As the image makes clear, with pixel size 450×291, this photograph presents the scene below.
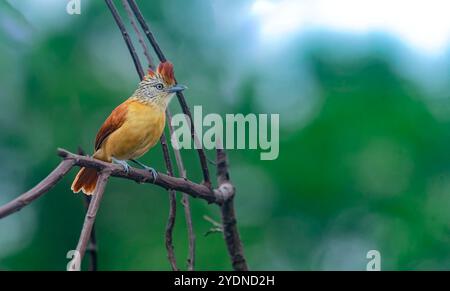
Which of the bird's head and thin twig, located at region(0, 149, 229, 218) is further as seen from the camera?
the bird's head

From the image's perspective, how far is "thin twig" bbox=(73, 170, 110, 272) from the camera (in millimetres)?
928

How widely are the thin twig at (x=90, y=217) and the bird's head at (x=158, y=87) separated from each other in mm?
326

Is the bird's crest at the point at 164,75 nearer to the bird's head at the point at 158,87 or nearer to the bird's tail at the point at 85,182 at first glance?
the bird's head at the point at 158,87

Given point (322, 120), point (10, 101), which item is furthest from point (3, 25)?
point (322, 120)

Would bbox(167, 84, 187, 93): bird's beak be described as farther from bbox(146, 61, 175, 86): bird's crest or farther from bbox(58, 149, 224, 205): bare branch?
bbox(58, 149, 224, 205): bare branch

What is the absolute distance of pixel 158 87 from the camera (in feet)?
4.43

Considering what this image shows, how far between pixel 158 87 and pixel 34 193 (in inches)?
20.1

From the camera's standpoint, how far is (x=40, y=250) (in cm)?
204

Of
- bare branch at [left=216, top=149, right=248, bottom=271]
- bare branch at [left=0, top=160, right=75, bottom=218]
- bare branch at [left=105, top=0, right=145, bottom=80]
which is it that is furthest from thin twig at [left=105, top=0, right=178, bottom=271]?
bare branch at [left=0, top=160, right=75, bottom=218]

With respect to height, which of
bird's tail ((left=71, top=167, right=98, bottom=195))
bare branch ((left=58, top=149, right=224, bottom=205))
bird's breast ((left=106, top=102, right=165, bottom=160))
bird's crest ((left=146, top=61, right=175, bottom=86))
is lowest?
bare branch ((left=58, top=149, right=224, bottom=205))

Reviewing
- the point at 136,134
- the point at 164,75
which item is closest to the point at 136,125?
the point at 136,134
